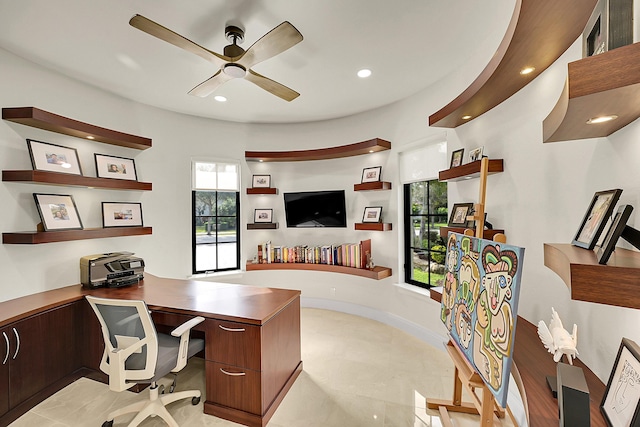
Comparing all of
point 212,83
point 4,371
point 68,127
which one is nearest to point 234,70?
point 212,83

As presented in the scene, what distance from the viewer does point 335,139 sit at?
13.9ft

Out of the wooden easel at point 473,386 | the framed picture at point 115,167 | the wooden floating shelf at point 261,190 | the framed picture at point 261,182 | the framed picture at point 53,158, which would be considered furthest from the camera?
the framed picture at point 261,182

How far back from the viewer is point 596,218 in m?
1.06

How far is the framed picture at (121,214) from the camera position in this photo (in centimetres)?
319

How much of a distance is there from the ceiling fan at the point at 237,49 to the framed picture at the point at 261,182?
1.94 metres

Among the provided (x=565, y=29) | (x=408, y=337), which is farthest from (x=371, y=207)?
(x=565, y=29)

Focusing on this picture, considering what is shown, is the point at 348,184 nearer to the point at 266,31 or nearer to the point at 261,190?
the point at 261,190

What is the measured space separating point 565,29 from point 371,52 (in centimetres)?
142

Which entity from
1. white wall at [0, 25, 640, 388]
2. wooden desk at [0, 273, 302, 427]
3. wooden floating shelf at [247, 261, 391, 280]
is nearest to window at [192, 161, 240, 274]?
white wall at [0, 25, 640, 388]

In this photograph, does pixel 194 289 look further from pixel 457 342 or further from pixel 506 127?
pixel 506 127

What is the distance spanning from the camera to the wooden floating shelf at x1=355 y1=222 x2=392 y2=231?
3633 millimetres

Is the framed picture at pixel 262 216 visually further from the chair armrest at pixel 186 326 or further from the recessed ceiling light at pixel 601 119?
the recessed ceiling light at pixel 601 119

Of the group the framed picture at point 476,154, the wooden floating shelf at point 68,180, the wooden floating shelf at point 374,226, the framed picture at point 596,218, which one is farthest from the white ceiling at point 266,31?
the framed picture at point 596,218

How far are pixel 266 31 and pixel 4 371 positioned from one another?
3.21m
